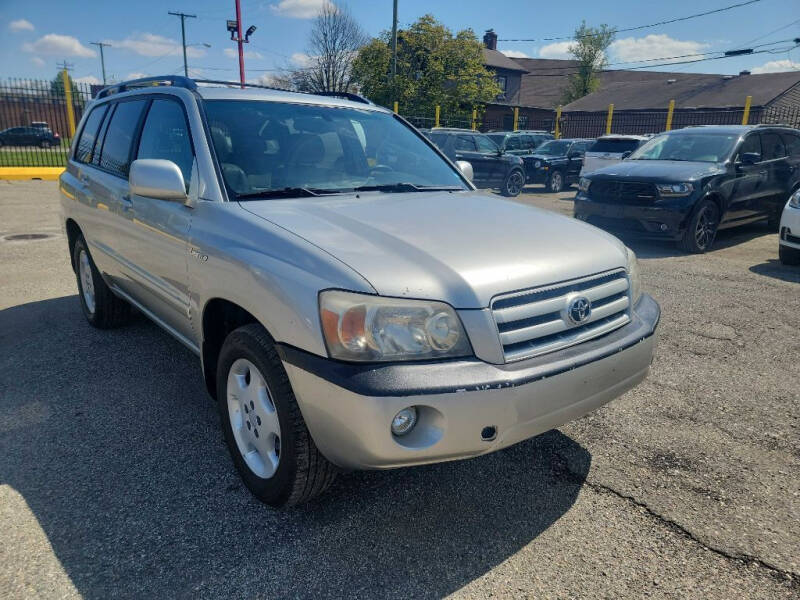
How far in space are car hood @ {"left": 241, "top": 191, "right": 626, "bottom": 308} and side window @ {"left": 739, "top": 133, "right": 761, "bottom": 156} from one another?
7424mm

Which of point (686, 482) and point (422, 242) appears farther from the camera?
point (686, 482)

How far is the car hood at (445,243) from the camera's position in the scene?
2.15 metres

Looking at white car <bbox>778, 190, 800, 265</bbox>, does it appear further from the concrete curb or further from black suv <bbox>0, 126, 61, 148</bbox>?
black suv <bbox>0, 126, 61, 148</bbox>

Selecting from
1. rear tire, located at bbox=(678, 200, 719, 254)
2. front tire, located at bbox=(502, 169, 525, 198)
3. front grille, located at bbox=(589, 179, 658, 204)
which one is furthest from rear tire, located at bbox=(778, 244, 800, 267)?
front tire, located at bbox=(502, 169, 525, 198)

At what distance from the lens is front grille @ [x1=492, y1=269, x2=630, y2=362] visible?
7.14 ft

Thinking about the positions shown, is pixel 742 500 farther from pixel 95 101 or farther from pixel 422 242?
pixel 95 101

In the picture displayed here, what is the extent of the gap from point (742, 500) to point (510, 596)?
130 centimetres

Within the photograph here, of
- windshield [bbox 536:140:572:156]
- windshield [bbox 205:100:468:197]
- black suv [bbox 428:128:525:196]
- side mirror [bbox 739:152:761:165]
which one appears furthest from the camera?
windshield [bbox 536:140:572:156]

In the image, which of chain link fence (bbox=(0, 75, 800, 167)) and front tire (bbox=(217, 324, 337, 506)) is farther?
chain link fence (bbox=(0, 75, 800, 167))

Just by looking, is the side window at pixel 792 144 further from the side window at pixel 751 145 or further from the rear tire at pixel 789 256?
the rear tire at pixel 789 256

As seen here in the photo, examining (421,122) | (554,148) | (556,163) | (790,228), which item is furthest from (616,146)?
(421,122)

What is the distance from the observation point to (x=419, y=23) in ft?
103

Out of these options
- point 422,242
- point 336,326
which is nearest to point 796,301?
point 422,242

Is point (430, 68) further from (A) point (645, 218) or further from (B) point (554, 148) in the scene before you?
(A) point (645, 218)
